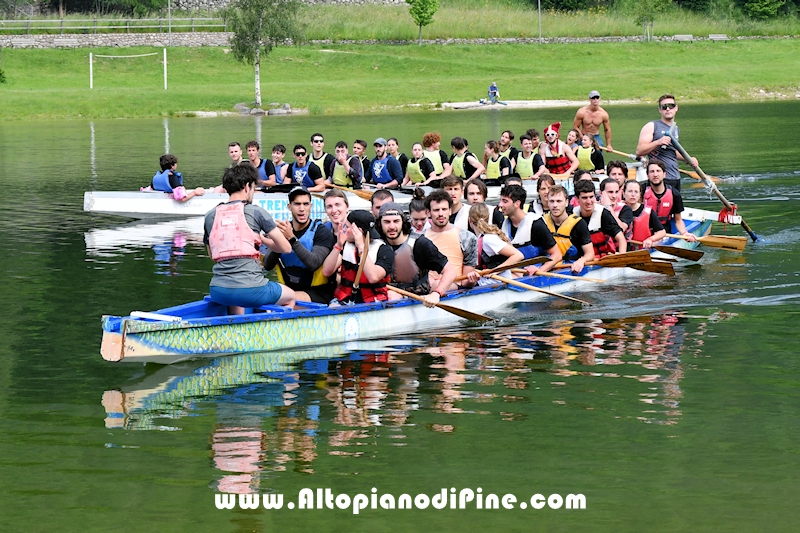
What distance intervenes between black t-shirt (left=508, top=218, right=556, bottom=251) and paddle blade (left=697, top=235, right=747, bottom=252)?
4.66 meters

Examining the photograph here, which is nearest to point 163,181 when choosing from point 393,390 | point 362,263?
point 362,263

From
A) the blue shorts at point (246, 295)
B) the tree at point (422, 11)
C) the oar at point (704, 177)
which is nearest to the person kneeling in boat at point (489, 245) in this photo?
the blue shorts at point (246, 295)

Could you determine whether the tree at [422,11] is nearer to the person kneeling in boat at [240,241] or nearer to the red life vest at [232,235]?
the person kneeling in boat at [240,241]

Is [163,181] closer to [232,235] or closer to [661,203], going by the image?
[661,203]

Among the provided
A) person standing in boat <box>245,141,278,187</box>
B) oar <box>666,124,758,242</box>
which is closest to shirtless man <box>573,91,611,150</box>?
oar <box>666,124,758,242</box>

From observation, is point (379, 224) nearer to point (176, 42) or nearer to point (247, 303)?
point (247, 303)

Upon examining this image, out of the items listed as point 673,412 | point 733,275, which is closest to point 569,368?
point 673,412

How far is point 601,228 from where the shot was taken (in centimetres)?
1639

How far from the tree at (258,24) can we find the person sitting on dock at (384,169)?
129 ft

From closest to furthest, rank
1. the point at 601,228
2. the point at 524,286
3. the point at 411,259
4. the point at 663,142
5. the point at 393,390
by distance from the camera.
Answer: the point at 393,390, the point at 411,259, the point at 524,286, the point at 601,228, the point at 663,142

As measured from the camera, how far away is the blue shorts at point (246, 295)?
12016 mm

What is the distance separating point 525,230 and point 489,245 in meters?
0.61

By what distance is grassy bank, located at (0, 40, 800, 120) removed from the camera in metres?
62.7

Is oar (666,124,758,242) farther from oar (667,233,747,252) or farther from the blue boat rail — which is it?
the blue boat rail
